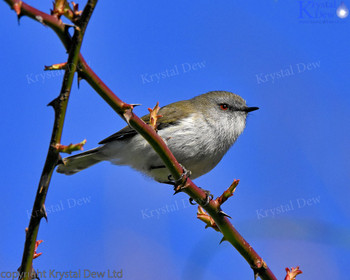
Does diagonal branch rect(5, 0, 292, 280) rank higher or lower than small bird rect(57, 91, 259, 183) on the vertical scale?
lower

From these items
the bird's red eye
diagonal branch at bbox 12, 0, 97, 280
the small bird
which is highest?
the bird's red eye

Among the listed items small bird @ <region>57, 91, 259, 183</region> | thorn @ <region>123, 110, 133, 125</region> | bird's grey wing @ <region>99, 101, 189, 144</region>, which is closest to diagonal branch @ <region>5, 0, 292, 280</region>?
thorn @ <region>123, 110, 133, 125</region>

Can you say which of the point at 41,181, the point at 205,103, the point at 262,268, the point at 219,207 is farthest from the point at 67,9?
the point at 205,103

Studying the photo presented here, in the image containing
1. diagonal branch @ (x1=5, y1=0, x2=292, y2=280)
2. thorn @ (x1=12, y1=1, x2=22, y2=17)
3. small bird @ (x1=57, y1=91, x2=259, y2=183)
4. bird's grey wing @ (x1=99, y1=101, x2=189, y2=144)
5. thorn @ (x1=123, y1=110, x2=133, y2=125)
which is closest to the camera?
thorn @ (x1=12, y1=1, x2=22, y2=17)

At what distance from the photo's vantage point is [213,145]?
4051 mm

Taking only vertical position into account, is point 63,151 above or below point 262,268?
above

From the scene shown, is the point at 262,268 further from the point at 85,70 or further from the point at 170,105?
the point at 170,105

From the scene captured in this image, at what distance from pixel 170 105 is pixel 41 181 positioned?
3478 millimetres

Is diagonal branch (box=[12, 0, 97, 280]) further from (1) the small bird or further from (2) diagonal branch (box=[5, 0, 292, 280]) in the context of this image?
(1) the small bird

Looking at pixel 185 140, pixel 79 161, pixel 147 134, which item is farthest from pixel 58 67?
pixel 79 161

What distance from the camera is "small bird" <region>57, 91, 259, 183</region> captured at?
3.98 m

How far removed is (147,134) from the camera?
1714 mm

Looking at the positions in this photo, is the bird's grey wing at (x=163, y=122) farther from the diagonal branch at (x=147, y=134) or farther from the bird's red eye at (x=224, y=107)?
the diagonal branch at (x=147, y=134)

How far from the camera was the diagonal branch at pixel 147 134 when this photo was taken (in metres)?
1.30
